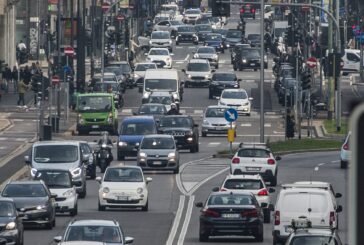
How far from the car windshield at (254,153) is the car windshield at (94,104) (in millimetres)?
19158

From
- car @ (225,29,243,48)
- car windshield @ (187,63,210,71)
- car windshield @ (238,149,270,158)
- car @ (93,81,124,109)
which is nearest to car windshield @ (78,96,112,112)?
car @ (93,81,124,109)

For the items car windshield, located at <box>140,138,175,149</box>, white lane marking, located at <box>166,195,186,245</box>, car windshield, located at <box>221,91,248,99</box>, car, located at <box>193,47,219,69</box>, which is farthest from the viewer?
car, located at <box>193,47,219,69</box>

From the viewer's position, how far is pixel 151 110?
6462 cm

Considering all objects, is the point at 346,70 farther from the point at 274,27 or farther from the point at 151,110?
the point at 151,110

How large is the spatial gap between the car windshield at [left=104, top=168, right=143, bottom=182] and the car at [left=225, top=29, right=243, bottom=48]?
8457 centimetres

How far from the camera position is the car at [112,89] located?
77.0 metres

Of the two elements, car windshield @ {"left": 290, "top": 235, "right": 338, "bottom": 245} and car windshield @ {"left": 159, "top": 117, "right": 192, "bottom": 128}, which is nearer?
car windshield @ {"left": 290, "top": 235, "right": 338, "bottom": 245}

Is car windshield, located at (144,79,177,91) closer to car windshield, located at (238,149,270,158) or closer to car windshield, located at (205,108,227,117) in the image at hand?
car windshield, located at (205,108,227,117)

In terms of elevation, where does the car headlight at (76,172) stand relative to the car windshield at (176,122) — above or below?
above

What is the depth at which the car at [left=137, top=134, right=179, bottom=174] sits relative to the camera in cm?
4722

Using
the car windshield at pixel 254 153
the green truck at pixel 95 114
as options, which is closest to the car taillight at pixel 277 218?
the car windshield at pixel 254 153

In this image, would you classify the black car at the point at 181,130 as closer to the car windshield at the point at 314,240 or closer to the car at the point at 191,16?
the car windshield at the point at 314,240

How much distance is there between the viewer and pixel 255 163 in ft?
144

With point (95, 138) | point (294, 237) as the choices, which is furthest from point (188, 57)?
point (294, 237)
